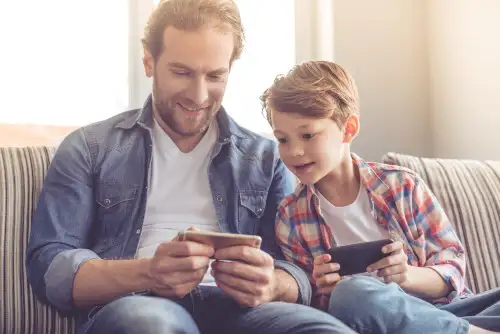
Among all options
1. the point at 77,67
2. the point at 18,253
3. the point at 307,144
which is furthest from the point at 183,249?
the point at 77,67

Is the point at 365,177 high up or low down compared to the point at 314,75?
down

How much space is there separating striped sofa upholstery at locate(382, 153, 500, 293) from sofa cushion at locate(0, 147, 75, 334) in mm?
943

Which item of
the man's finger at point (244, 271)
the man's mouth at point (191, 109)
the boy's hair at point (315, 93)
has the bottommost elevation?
the man's finger at point (244, 271)

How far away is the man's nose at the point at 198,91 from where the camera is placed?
4.69ft

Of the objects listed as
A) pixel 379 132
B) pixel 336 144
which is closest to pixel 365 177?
pixel 336 144

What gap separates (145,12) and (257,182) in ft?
3.14

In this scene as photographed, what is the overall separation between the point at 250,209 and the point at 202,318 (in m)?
0.32

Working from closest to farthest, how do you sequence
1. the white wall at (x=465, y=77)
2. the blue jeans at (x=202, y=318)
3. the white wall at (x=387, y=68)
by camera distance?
1. the blue jeans at (x=202, y=318)
2. the white wall at (x=465, y=77)
3. the white wall at (x=387, y=68)

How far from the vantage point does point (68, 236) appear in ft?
4.31

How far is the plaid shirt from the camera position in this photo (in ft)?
4.64

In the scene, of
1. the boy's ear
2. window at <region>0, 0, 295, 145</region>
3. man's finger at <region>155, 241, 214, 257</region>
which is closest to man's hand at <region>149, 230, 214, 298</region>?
man's finger at <region>155, 241, 214, 257</region>

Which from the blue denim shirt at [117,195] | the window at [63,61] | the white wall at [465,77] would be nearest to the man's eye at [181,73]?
the blue denim shirt at [117,195]

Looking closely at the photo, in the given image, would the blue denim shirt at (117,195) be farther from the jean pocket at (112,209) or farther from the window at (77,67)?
the window at (77,67)

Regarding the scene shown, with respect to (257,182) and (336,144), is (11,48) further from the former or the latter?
A: (336,144)
